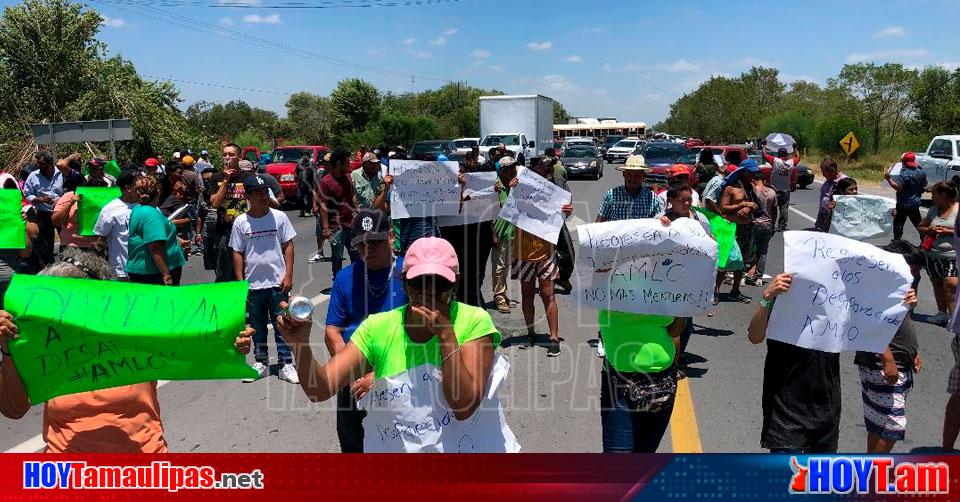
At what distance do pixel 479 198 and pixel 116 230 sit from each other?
355 cm

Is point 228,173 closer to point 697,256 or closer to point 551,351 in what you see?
point 551,351

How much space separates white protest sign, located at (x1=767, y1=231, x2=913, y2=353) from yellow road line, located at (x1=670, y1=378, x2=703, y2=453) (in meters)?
1.59

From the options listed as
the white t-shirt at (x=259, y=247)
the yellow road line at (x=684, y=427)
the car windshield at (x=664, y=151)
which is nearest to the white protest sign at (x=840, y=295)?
the yellow road line at (x=684, y=427)

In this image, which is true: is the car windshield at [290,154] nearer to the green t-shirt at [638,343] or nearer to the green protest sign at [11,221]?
the green protest sign at [11,221]

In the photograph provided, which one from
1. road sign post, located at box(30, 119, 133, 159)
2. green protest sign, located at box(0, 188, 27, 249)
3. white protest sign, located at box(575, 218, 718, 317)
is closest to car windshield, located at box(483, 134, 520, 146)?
road sign post, located at box(30, 119, 133, 159)

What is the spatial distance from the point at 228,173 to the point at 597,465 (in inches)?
265

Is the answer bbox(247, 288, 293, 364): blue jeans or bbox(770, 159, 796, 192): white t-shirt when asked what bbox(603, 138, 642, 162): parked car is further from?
bbox(247, 288, 293, 364): blue jeans

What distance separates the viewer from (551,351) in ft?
22.2

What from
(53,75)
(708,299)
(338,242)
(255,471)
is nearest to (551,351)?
(708,299)

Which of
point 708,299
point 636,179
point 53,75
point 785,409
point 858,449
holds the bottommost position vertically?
point 858,449

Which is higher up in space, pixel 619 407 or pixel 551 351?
pixel 619 407

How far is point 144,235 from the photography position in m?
6.04

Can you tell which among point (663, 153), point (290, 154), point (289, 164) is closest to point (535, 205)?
point (289, 164)

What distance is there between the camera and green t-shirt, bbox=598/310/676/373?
3.54 metres
